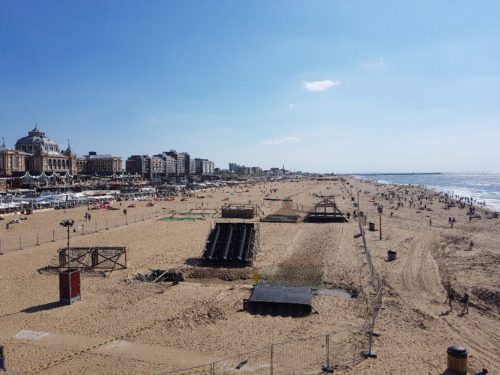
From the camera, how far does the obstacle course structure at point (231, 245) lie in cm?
2442

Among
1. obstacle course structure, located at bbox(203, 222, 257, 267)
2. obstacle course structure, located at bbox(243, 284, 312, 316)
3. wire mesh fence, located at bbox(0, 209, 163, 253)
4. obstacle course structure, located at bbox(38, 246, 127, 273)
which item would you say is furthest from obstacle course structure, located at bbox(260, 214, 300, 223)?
obstacle course structure, located at bbox(243, 284, 312, 316)


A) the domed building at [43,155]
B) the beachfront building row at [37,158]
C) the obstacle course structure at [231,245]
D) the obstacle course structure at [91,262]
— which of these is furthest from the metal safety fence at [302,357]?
the domed building at [43,155]

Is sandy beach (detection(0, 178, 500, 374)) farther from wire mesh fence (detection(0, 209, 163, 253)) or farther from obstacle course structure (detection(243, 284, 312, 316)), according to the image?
wire mesh fence (detection(0, 209, 163, 253))

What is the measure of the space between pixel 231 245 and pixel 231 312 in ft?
31.7

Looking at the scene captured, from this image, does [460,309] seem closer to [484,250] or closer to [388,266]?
[388,266]

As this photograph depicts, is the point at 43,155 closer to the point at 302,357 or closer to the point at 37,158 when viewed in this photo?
the point at 37,158

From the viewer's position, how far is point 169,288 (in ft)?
63.9

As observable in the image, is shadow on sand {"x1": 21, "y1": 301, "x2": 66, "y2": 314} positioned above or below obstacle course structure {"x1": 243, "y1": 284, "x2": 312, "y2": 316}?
below

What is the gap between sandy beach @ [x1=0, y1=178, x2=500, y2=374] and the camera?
484 inches

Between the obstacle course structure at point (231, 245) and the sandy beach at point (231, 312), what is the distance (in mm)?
1087

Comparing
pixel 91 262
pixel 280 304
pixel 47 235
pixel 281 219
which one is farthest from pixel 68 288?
pixel 281 219

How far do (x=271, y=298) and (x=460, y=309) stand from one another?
807 cm

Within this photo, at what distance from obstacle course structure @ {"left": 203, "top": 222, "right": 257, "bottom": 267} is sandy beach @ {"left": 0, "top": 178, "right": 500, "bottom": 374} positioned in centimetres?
109

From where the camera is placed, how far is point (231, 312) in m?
16.1
